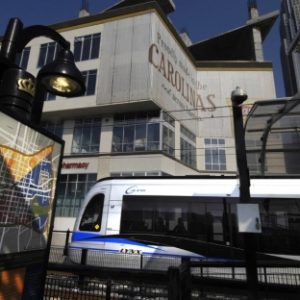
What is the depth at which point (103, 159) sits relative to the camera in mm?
26609

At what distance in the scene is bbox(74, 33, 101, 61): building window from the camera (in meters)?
29.3

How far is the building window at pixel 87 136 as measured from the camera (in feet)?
91.2

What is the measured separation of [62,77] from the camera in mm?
3572

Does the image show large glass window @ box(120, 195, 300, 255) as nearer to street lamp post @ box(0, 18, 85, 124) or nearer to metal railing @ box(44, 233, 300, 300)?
metal railing @ box(44, 233, 300, 300)

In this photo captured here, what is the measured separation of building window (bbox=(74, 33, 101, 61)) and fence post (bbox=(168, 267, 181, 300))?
2771cm

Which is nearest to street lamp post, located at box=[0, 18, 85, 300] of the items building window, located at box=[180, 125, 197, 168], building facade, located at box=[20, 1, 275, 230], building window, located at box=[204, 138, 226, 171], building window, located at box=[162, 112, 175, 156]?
building facade, located at box=[20, 1, 275, 230]

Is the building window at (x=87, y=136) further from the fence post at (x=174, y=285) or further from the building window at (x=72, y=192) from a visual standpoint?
the fence post at (x=174, y=285)

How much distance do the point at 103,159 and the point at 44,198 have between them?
23.7 m

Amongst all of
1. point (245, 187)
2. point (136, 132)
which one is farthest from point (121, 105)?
point (245, 187)

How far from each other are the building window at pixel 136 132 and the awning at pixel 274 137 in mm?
13416

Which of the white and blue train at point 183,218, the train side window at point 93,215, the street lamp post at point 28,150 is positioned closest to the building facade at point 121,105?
the train side window at point 93,215

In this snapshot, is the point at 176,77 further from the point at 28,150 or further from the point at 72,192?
the point at 28,150

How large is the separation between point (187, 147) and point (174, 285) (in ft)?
92.6

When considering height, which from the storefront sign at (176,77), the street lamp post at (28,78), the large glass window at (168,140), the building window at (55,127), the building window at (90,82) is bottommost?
the street lamp post at (28,78)
